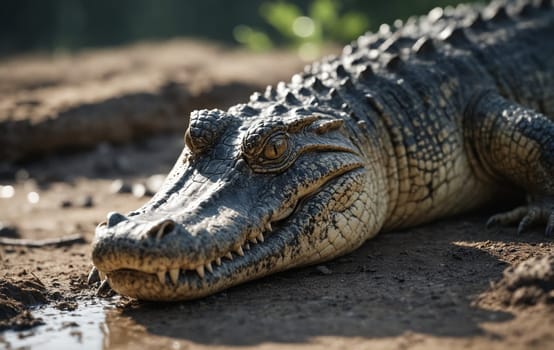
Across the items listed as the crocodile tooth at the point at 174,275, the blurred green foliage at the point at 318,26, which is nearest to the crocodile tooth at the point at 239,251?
the crocodile tooth at the point at 174,275

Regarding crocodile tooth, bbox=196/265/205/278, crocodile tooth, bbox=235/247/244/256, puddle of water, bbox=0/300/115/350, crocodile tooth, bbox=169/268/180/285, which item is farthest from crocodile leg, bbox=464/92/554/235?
puddle of water, bbox=0/300/115/350

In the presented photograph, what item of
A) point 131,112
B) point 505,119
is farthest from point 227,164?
point 131,112

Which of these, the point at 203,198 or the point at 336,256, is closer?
the point at 203,198

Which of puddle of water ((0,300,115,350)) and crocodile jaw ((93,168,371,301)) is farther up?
crocodile jaw ((93,168,371,301))

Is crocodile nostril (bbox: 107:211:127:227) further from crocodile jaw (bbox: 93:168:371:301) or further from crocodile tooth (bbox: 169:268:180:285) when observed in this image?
crocodile tooth (bbox: 169:268:180:285)

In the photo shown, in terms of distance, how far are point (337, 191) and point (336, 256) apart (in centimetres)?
40

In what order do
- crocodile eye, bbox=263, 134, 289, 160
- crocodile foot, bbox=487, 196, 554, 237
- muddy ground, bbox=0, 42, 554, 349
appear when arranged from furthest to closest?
crocodile foot, bbox=487, 196, 554, 237, crocodile eye, bbox=263, 134, 289, 160, muddy ground, bbox=0, 42, 554, 349

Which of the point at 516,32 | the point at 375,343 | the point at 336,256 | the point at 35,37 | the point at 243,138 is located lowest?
the point at 375,343

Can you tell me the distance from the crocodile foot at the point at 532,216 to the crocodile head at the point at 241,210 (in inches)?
38.9

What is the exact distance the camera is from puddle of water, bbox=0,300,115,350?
3.34 metres

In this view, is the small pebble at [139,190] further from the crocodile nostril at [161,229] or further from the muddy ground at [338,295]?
the crocodile nostril at [161,229]

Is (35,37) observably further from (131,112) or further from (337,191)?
(337,191)

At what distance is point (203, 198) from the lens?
3.77m

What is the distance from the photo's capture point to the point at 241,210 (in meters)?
3.74
